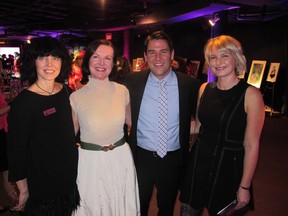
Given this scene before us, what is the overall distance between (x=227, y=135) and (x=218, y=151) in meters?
0.13

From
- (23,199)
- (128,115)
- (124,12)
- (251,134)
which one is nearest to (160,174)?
(128,115)

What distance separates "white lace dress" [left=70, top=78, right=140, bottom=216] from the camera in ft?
6.08

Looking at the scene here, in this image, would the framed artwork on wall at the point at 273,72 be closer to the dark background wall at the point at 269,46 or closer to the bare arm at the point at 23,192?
the dark background wall at the point at 269,46

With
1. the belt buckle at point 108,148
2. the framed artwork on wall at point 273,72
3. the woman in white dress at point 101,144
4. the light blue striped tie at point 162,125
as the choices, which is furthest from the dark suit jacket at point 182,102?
the framed artwork on wall at point 273,72

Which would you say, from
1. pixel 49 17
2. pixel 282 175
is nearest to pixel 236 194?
pixel 282 175

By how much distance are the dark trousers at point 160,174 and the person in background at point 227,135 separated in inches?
14.0

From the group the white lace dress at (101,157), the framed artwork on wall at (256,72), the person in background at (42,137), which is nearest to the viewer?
the person in background at (42,137)

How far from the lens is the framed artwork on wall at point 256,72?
934 centimetres

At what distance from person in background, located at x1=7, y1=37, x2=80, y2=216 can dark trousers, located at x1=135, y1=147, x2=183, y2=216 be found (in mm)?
702

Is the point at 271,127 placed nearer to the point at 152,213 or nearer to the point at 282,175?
the point at 282,175

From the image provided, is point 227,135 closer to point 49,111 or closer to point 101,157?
point 101,157

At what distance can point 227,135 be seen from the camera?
1737mm

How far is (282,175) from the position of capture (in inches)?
167

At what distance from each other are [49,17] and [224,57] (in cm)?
1331
